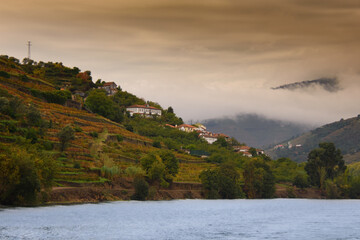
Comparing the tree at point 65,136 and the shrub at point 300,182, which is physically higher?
the tree at point 65,136

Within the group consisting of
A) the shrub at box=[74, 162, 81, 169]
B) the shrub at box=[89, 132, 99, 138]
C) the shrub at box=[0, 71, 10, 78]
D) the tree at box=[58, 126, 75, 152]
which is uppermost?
the shrub at box=[0, 71, 10, 78]

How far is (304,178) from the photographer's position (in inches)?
7510

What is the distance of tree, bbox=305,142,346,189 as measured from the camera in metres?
184

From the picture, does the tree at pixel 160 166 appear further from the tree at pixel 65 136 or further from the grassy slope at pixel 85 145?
the tree at pixel 65 136

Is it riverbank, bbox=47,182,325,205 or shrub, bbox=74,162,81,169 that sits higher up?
shrub, bbox=74,162,81,169

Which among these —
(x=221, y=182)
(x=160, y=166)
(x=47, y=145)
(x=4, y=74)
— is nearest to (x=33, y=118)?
(x=47, y=145)

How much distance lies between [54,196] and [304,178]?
117328 millimetres

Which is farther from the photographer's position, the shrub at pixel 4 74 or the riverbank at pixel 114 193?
the shrub at pixel 4 74

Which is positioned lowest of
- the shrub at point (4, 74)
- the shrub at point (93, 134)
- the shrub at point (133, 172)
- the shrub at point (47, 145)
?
the shrub at point (133, 172)

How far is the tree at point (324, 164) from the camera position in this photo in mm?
184000

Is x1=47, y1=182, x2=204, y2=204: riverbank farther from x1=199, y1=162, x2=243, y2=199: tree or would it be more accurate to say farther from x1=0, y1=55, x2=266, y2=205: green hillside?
x1=199, y1=162, x2=243, y2=199: tree

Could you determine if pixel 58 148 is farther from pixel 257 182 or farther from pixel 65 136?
pixel 257 182

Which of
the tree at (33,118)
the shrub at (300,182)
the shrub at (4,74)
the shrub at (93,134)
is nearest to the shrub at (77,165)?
the tree at (33,118)

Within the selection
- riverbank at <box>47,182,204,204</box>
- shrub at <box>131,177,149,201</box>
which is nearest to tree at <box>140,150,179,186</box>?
riverbank at <box>47,182,204,204</box>
